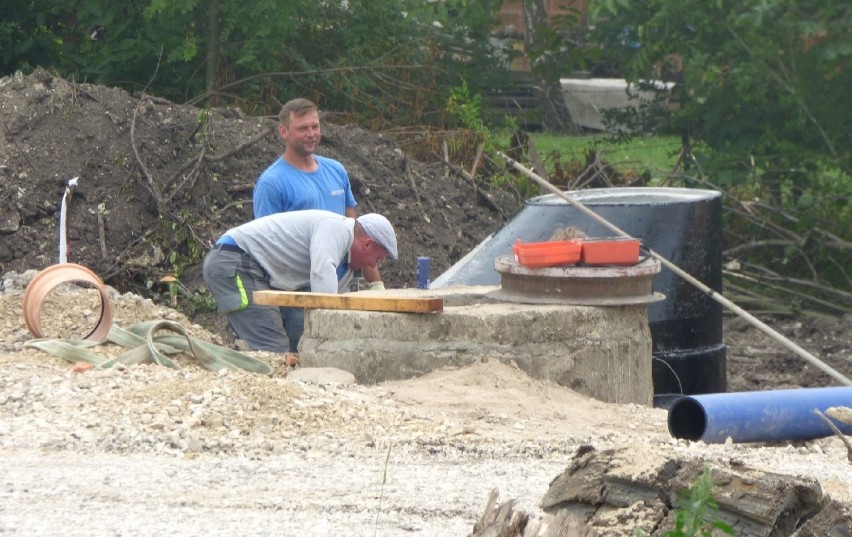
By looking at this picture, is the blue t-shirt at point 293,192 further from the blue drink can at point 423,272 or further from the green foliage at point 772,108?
the green foliage at point 772,108

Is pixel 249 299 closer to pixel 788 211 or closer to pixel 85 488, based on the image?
pixel 85 488

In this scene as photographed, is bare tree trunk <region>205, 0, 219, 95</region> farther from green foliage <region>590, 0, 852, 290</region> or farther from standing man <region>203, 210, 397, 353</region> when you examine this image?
standing man <region>203, 210, 397, 353</region>

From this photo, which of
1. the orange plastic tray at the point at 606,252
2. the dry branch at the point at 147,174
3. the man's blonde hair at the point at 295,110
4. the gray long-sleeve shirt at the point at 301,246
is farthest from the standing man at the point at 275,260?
the dry branch at the point at 147,174

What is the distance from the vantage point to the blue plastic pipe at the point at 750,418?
19.4 feet

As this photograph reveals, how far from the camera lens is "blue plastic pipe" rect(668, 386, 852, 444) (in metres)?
5.92

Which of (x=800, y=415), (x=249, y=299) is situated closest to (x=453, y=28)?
(x=249, y=299)

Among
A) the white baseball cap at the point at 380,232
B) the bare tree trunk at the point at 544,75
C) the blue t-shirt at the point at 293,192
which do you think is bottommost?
the white baseball cap at the point at 380,232

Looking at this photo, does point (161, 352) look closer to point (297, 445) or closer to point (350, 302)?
point (350, 302)

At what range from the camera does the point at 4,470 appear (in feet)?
16.2

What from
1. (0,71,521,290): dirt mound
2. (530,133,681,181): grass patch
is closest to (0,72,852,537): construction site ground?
(0,71,521,290): dirt mound

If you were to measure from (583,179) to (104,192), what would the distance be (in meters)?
4.61

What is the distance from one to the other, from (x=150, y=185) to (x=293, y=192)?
3.59 m

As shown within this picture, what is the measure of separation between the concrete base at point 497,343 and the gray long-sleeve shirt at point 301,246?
0.71 meters

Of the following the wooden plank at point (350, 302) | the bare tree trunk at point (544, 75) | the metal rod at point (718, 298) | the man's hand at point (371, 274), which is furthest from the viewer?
the bare tree trunk at point (544, 75)
